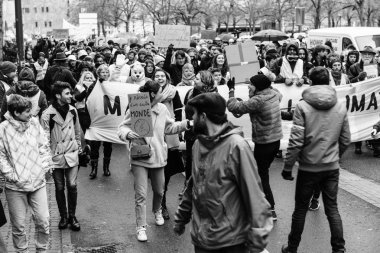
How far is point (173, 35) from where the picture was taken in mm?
14234

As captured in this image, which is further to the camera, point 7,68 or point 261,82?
point 7,68

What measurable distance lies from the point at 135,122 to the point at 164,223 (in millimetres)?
1429

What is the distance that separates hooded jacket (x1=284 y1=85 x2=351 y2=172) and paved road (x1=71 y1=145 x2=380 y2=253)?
1.08 metres

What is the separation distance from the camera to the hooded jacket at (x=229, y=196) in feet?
13.0

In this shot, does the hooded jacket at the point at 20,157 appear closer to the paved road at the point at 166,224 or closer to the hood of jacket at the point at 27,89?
the paved road at the point at 166,224

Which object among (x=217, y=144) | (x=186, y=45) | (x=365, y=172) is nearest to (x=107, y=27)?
(x=186, y=45)

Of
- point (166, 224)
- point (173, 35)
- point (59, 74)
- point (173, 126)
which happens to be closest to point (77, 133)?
point (173, 126)

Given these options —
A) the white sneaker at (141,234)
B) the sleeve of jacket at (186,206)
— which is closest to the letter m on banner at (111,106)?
the white sneaker at (141,234)

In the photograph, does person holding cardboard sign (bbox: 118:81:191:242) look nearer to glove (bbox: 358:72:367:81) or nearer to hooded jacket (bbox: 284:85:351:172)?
hooded jacket (bbox: 284:85:351:172)

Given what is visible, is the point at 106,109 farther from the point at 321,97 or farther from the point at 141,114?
the point at 321,97

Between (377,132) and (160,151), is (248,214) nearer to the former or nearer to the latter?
(160,151)

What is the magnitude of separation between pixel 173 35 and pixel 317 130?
29.0 ft

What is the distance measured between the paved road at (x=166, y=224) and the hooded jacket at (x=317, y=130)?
108 cm

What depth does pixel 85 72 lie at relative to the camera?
1120 cm
